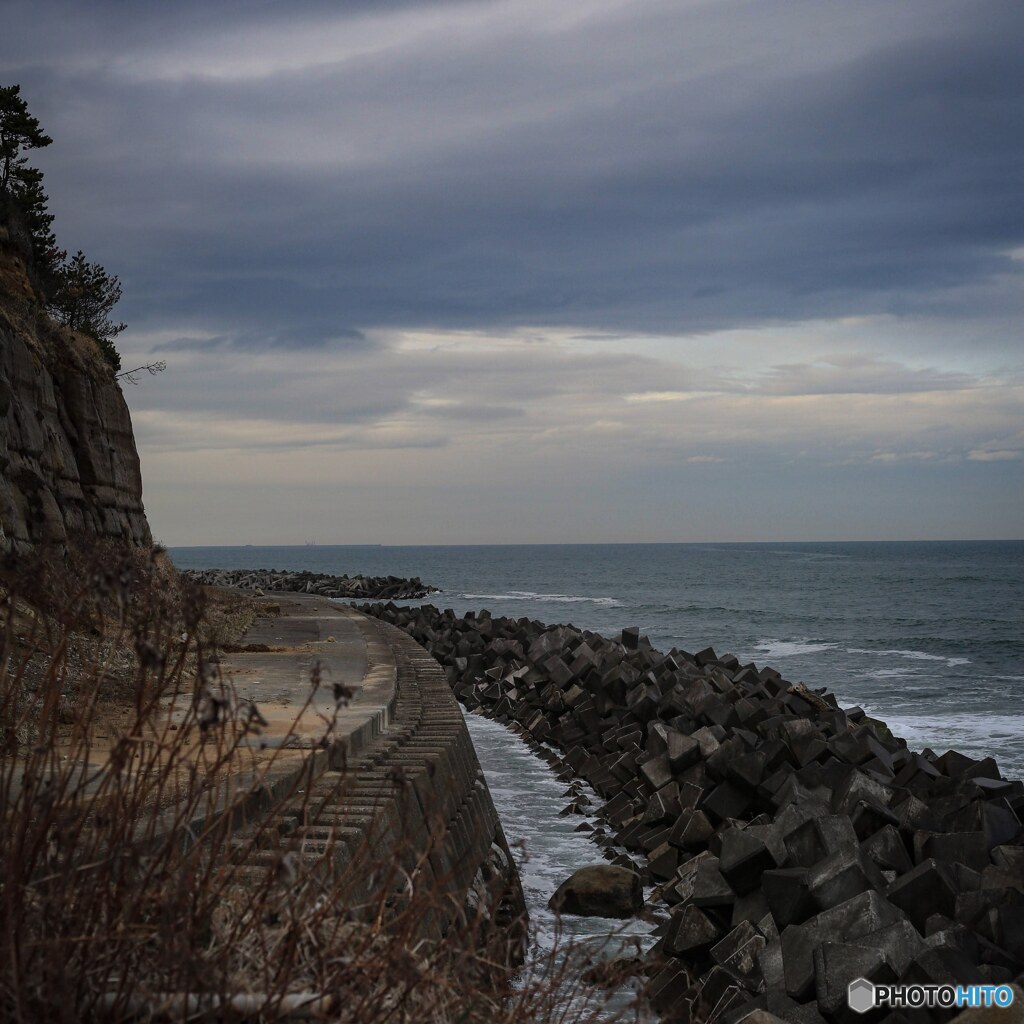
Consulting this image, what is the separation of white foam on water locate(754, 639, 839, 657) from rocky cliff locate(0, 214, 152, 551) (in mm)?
20351

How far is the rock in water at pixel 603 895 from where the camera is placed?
7957 mm

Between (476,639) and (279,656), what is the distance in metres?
10.4

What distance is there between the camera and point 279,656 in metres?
13.2

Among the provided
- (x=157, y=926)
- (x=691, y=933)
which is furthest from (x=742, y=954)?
(x=157, y=926)

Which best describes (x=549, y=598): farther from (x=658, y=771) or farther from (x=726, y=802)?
(x=726, y=802)

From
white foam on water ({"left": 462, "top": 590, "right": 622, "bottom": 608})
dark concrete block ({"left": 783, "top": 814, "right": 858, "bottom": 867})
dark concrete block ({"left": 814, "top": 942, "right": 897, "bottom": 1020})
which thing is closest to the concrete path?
dark concrete block ({"left": 814, "top": 942, "right": 897, "bottom": 1020})

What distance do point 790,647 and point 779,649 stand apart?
645 millimetres

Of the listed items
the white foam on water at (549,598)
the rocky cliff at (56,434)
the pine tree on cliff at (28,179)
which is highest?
the pine tree on cliff at (28,179)

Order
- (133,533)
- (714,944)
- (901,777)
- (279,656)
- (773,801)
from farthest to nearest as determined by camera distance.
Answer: (133,533)
(279,656)
(901,777)
(773,801)
(714,944)

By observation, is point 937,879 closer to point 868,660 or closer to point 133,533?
point 133,533

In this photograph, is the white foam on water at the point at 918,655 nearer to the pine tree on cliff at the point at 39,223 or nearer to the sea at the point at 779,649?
the sea at the point at 779,649

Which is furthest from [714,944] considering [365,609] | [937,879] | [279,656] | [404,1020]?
[365,609]

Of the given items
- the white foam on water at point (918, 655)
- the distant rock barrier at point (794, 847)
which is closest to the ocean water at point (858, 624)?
the white foam on water at point (918, 655)

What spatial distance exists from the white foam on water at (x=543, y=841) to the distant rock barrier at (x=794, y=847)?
379 millimetres
